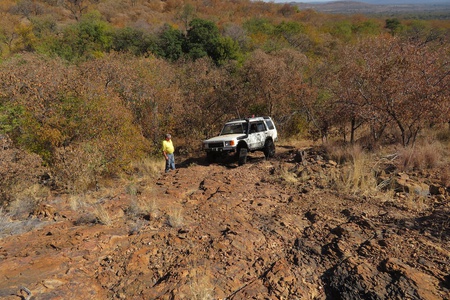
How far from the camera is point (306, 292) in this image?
3.77 metres

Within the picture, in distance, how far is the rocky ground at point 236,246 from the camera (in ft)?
12.4

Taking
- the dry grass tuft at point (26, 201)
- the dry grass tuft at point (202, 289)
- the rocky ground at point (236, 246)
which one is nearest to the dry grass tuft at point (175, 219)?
the rocky ground at point (236, 246)

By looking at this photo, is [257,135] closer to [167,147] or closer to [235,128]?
[235,128]

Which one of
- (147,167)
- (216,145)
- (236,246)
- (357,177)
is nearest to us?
(236,246)

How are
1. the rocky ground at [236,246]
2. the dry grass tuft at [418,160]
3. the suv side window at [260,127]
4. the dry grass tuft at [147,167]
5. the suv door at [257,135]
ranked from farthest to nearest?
the suv side window at [260,127] → the suv door at [257,135] → the dry grass tuft at [147,167] → the dry grass tuft at [418,160] → the rocky ground at [236,246]

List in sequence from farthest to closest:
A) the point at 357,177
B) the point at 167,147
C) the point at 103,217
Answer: the point at 167,147, the point at 357,177, the point at 103,217

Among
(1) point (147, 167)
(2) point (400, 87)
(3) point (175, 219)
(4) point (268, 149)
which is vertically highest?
(2) point (400, 87)

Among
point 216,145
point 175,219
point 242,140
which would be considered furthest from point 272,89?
point 175,219

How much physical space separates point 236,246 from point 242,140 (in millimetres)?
6400

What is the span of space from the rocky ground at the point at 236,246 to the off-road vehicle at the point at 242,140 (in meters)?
3.33

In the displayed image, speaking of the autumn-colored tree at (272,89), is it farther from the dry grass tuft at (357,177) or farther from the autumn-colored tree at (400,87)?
the dry grass tuft at (357,177)

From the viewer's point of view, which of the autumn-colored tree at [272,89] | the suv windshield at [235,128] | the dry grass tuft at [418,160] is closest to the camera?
the dry grass tuft at [418,160]

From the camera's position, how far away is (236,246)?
4.70 m

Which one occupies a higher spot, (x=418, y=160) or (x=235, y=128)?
(x=235, y=128)
